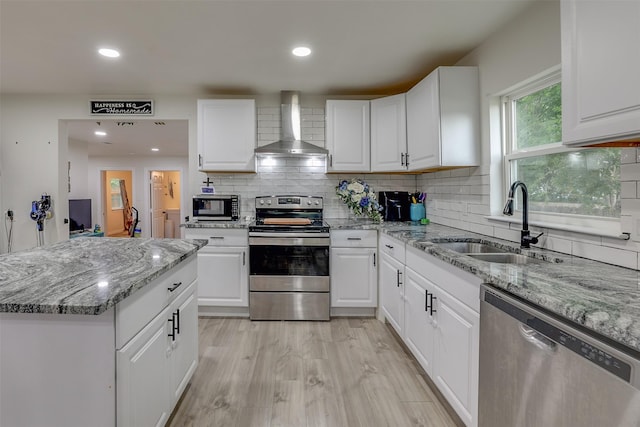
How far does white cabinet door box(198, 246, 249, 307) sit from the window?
2.34 metres

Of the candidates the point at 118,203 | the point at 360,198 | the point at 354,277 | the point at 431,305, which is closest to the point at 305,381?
the point at 431,305

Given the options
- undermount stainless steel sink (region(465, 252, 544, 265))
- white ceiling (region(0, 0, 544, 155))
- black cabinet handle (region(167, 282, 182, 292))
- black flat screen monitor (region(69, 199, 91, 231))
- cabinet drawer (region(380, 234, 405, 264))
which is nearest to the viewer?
black cabinet handle (region(167, 282, 182, 292))

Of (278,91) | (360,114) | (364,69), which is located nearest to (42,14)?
(278,91)

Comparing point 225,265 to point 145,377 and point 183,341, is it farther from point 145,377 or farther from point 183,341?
point 145,377

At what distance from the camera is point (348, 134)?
11.1 ft

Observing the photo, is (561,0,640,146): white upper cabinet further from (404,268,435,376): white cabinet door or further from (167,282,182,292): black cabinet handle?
(167,282,182,292): black cabinet handle

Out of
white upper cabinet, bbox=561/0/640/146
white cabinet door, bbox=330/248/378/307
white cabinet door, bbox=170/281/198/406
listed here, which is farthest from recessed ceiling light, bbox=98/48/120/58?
white upper cabinet, bbox=561/0/640/146

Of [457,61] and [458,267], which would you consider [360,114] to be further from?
[458,267]

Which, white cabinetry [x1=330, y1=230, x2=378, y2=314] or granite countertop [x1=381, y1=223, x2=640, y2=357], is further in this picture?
white cabinetry [x1=330, y1=230, x2=378, y2=314]

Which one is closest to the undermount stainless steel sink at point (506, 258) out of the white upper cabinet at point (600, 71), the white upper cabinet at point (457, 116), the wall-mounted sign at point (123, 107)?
the white upper cabinet at point (600, 71)

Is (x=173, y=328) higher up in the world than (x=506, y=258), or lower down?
lower down

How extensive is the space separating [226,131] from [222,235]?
3.48 ft

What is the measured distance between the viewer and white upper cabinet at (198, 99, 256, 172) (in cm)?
333

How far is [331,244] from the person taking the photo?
3.10 m
